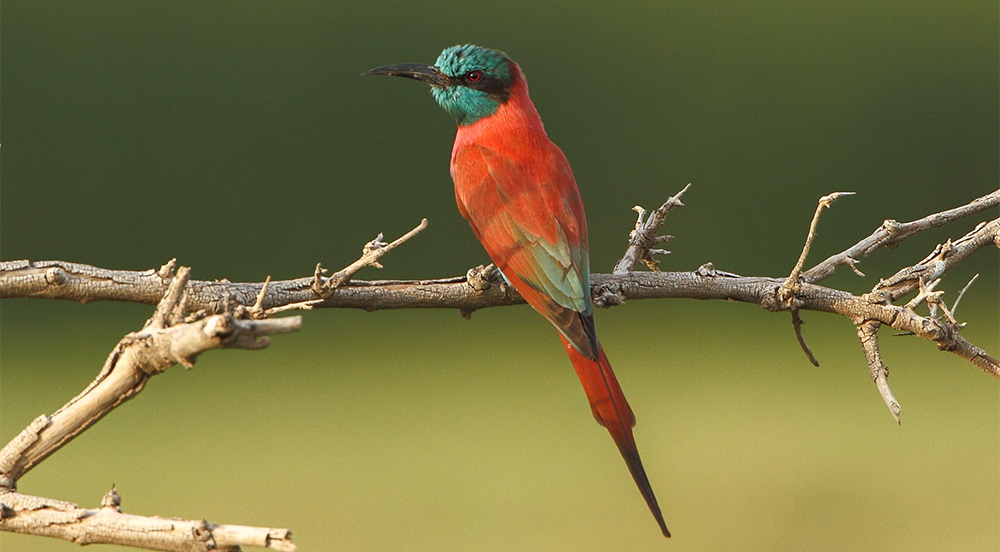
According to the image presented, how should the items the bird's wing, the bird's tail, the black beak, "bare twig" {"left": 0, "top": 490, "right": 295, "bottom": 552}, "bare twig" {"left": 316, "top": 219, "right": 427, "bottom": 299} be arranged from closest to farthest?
"bare twig" {"left": 0, "top": 490, "right": 295, "bottom": 552} → "bare twig" {"left": 316, "top": 219, "right": 427, "bottom": 299} → the bird's tail → the bird's wing → the black beak

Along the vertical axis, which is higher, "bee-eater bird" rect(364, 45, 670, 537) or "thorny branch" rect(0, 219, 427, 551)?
"bee-eater bird" rect(364, 45, 670, 537)

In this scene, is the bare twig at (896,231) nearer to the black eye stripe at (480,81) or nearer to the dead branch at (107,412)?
the black eye stripe at (480,81)

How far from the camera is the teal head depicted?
145 cm

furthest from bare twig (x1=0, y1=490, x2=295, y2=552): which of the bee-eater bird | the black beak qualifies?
the black beak

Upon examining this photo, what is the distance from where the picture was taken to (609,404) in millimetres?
1129

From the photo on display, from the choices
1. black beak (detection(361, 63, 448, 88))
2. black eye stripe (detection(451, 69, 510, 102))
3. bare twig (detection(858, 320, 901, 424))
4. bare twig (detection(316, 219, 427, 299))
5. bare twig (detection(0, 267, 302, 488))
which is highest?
black beak (detection(361, 63, 448, 88))

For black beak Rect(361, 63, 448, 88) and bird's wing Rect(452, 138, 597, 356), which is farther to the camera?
black beak Rect(361, 63, 448, 88)

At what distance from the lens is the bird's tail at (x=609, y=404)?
3.61 feet

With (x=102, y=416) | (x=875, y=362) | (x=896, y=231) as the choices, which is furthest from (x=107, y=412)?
(x=896, y=231)

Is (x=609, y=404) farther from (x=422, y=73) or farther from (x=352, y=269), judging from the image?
(x=422, y=73)

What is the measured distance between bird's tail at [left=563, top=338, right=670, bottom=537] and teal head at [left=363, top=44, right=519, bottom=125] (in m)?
0.48

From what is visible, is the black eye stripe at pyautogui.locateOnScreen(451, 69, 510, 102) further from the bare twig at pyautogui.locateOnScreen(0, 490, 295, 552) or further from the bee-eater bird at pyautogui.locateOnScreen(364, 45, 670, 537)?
the bare twig at pyautogui.locateOnScreen(0, 490, 295, 552)

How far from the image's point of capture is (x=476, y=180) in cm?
138

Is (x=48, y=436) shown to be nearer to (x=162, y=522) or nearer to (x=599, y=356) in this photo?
(x=162, y=522)
